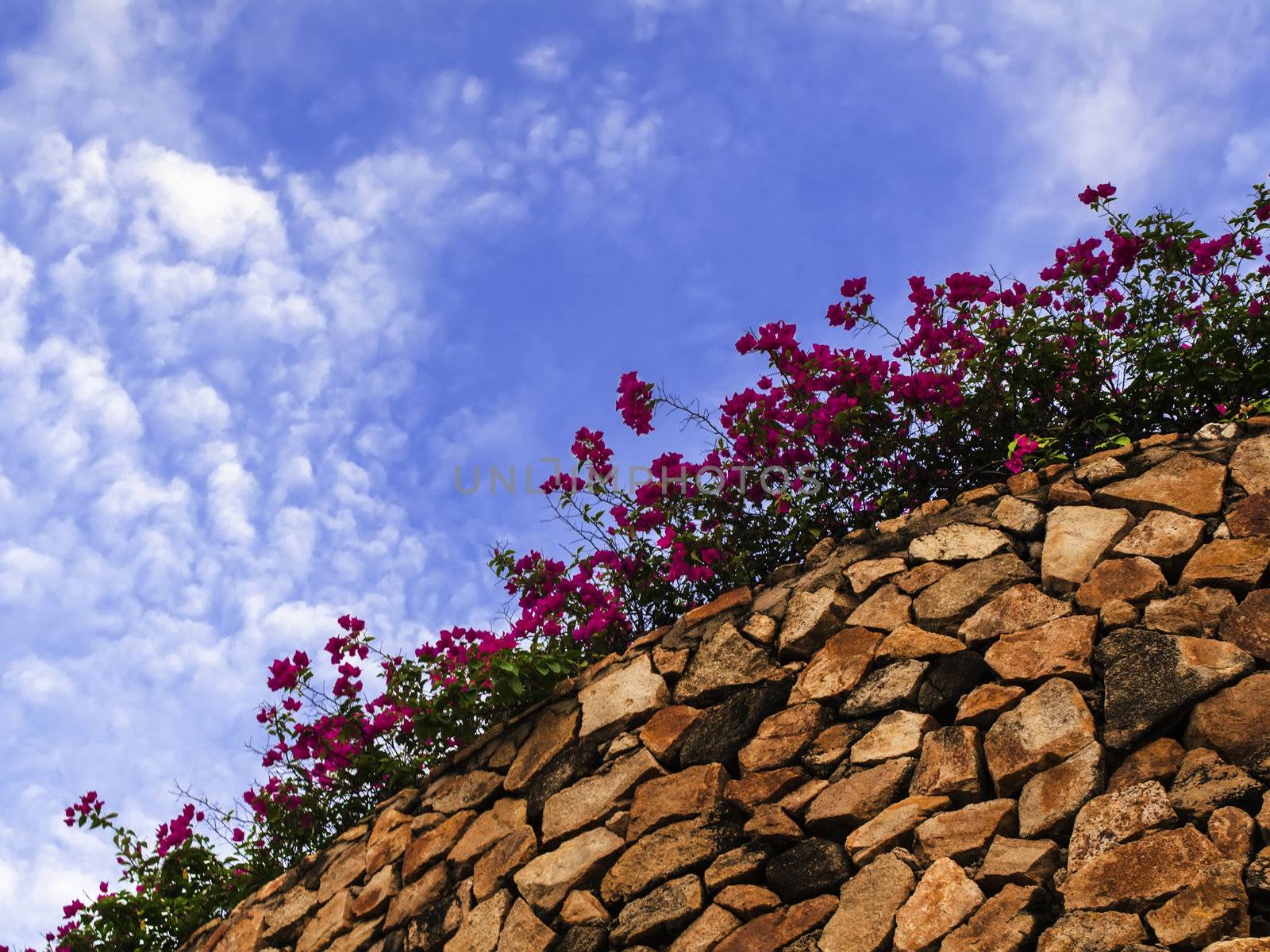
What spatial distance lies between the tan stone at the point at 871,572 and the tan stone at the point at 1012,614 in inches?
18.2

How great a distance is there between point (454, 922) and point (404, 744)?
135 cm

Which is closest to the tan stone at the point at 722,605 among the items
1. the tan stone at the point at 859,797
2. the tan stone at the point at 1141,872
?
the tan stone at the point at 859,797

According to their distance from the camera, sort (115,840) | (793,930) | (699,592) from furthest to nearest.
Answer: (115,840)
(699,592)
(793,930)

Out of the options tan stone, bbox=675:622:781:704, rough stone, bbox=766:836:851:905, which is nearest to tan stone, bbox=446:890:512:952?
tan stone, bbox=675:622:781:704

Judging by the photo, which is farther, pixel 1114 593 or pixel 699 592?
pixel 699 592

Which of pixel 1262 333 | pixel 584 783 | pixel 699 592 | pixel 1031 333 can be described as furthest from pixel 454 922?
pixel 1262 333

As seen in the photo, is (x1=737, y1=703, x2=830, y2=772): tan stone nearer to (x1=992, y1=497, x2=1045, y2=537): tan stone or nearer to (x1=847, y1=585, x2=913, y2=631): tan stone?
(x1=847, y1=585, x2=913, y2=631): tan stone

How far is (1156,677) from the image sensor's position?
11.4 ft

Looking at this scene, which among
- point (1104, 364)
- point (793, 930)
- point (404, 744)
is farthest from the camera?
point (404, 744)

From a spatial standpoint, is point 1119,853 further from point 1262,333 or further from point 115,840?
point 115,840

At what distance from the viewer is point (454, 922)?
182 inches

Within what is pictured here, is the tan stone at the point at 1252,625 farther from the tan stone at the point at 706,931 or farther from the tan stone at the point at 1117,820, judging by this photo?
the tan stone at the point at 706,931

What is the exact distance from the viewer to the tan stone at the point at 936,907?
325cm

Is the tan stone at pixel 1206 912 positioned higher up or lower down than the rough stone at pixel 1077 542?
lower down
